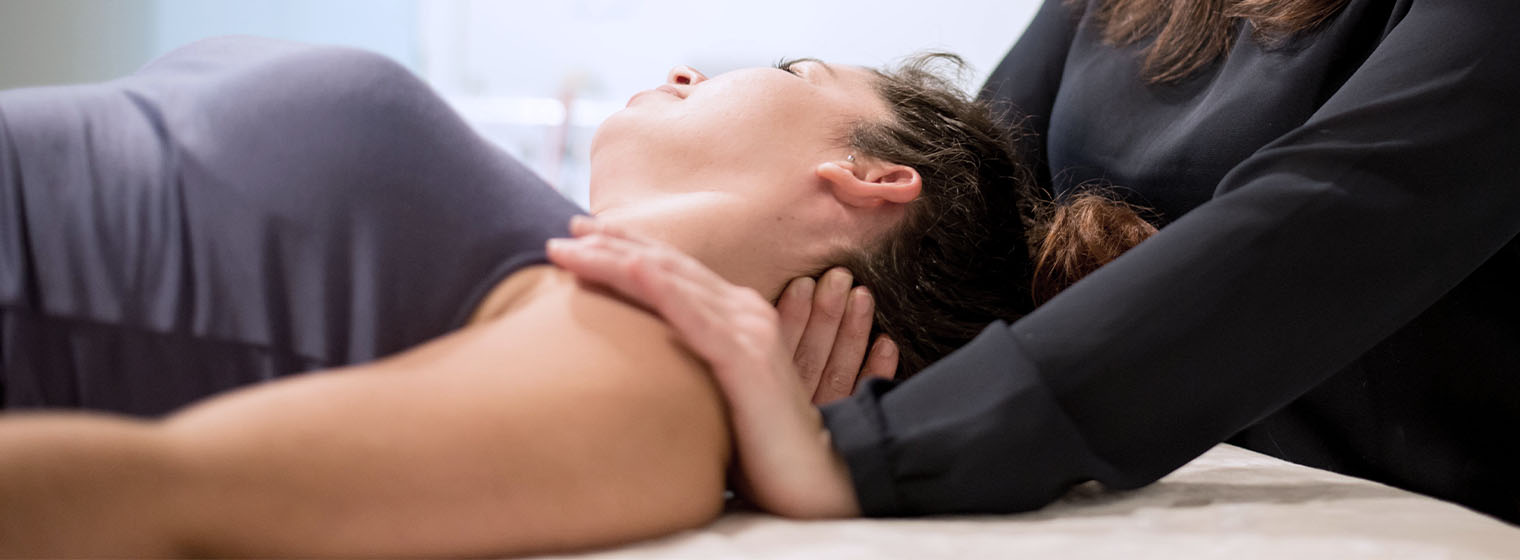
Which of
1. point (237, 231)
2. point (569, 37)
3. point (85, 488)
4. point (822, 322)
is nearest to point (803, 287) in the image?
point (822, 322)

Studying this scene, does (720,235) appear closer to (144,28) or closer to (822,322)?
(822,322)

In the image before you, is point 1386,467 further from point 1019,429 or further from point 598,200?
point 598,200

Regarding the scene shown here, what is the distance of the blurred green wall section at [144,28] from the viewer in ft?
9.64

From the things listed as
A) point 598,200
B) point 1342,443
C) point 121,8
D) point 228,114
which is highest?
point 228,114

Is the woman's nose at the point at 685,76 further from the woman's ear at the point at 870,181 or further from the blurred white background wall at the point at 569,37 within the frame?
the blurred white background wall at the point at 569,37

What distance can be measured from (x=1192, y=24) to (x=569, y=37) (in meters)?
2.62

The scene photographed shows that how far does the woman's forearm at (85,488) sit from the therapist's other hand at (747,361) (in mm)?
309

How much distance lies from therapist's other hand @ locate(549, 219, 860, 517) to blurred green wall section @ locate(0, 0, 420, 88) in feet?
8.02

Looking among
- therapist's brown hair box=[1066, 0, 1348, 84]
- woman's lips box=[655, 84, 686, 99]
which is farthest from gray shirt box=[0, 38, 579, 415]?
therapist's brown hair box=[1066, 0, 1348, 84]

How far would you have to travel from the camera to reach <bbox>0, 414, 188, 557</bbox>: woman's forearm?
56cm

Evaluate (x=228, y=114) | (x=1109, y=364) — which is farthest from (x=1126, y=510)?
(x=228, y=114)

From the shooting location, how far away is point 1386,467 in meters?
1.19

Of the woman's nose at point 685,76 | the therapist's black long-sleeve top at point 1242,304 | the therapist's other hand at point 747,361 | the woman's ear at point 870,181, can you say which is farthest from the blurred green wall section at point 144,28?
the therapist's black long-sleeve top at point 1242,304

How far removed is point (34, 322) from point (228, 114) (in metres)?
0.20
